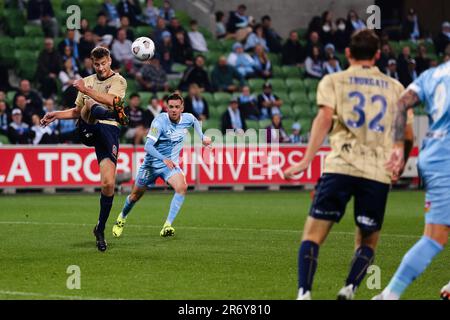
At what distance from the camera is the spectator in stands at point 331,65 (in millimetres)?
27820

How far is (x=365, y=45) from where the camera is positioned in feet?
26.4

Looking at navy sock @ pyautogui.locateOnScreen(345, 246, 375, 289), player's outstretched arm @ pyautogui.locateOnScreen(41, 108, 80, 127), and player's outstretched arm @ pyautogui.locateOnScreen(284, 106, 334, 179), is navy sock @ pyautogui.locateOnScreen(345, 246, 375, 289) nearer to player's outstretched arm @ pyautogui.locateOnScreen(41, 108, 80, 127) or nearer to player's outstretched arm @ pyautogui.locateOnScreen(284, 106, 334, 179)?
player's outstretched arm @ pyautogui.locateOnScreen(284, 106, 334, 179)

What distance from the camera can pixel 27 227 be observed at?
15367 mm

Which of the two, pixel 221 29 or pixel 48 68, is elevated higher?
pixel 221 29

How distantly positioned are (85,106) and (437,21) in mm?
21982

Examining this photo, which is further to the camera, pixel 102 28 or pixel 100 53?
pixel 102 28

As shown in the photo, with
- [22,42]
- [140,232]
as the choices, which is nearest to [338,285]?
[140,232]

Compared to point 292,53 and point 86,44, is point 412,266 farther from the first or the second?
point 292,53

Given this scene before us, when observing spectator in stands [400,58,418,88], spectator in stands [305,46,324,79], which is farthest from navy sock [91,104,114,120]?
spectator in stands [400,58,418,88]

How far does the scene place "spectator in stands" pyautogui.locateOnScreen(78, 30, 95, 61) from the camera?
24375 mm

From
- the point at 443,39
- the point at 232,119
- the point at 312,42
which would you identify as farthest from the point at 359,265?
the point at 443,39

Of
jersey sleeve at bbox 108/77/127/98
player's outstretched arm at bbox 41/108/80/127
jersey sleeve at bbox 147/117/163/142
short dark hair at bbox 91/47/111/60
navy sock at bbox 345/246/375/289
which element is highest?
short dark hair at bbox 91/47/111/60

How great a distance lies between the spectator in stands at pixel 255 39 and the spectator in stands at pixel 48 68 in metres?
6.31

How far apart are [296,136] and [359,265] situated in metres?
17.7
